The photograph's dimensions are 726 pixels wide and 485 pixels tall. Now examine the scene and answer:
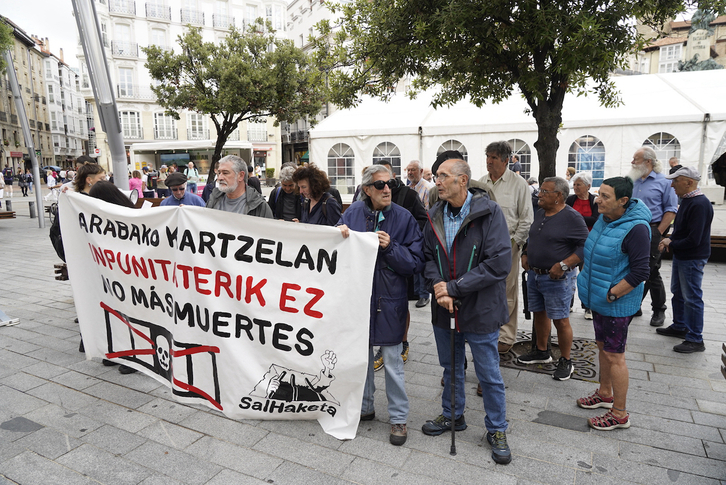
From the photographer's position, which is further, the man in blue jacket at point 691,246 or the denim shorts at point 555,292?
the man in blue jacket at point 691,246

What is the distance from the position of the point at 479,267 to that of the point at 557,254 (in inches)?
55.5

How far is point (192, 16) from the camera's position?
50.7 m

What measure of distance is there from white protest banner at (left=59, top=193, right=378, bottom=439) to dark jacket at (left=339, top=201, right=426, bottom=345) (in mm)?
100

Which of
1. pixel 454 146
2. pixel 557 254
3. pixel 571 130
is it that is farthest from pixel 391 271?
pixel 571 130

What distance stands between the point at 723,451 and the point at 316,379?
264 cm

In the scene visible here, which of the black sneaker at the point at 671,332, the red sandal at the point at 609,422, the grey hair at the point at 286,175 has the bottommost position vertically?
the black sneaker at the point at 671,332

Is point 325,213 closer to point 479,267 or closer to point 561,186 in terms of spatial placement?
point 479,267

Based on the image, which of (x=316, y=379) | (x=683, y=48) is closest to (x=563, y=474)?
(x=316, y=379)

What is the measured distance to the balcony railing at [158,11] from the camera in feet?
159

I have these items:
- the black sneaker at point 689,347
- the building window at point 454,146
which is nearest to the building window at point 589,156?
the building window at point 454,146

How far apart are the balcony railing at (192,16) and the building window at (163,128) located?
37.3 feet

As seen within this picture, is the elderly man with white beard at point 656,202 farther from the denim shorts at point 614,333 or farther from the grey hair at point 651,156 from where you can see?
the denim shorts at point 614,333

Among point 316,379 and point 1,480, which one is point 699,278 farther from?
point 1,480

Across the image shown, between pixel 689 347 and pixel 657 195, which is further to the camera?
pixel 657 195
